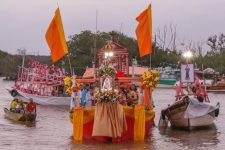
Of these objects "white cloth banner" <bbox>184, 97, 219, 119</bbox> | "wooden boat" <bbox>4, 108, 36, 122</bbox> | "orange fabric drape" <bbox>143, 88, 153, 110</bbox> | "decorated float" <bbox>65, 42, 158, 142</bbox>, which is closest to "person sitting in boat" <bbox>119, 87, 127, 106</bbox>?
"decorated float" <bbox>65, 42, 158, 142</bbox>

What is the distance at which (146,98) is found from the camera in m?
20.2

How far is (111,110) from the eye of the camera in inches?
734

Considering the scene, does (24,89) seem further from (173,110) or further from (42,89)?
(173,110)

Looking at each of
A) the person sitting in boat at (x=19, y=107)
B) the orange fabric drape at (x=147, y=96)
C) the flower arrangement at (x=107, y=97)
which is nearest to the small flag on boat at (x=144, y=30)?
the orange fabric drape at (x=147, y=96)

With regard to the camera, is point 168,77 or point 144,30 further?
point 168,77

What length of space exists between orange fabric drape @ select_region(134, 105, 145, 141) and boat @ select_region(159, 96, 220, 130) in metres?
3.31

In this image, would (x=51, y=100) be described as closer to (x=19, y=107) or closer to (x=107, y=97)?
(x=19, y=107)

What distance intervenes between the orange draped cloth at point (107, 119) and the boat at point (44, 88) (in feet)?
68.7

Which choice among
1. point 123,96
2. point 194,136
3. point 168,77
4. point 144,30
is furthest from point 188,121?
point 168,77

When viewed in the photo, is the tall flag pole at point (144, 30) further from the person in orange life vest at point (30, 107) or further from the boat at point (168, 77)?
the boat at point (168, 77)

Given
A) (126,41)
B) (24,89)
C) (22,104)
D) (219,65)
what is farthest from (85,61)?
(22,104)

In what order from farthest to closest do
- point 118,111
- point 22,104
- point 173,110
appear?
point 22,104, point 173,110, point 118,111

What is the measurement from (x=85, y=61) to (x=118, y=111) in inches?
2644

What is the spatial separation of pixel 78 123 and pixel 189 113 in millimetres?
5202
